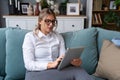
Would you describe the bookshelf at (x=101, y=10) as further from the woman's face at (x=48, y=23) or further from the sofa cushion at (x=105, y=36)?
the woman's face at (x=48, y=23)

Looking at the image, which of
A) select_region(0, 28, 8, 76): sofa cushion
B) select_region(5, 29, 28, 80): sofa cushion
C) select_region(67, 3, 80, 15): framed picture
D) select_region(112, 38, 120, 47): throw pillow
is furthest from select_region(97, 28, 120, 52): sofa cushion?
select_region(67, 3, 80, 15): framed picture

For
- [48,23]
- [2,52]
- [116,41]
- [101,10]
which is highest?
[101,10]

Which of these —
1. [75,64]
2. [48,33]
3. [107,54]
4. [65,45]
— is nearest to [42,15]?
[48,33]

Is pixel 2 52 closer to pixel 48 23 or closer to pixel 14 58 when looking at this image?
pixel 14 58

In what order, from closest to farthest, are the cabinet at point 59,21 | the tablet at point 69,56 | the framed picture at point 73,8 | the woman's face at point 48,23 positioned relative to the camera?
1. the tablet at point 69,56
2. the woman's face at point 48,23
3. the cabinet at point 59,21
4. the framed picture at point 73,8

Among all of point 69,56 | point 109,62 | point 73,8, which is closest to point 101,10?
point 73,8

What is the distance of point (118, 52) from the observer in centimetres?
172

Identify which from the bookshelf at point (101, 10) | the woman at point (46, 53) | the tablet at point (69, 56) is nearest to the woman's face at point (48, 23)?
the woman at point (46, 53)

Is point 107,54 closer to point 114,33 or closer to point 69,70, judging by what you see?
point 114,33

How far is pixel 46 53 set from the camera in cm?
175

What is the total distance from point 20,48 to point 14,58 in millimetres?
114

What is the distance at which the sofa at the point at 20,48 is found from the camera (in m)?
1.79

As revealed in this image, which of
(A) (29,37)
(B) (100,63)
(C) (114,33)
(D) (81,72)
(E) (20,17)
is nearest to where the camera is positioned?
(D) (81,72)

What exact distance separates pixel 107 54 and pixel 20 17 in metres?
2.17
